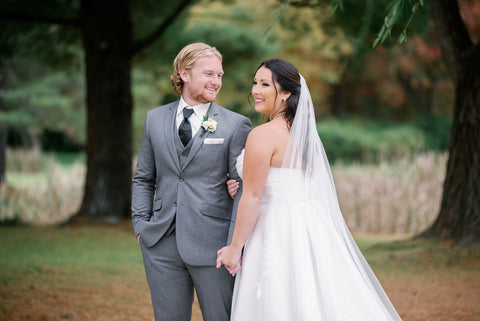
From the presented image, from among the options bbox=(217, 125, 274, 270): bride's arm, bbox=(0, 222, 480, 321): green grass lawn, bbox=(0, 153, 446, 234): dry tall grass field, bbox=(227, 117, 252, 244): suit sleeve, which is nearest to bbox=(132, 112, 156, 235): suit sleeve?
bbox=(227, 117, 252, 244): suit sleeve

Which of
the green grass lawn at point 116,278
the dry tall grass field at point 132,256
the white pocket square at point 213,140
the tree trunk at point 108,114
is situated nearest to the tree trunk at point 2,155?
the dry tall grass field at point 132,256

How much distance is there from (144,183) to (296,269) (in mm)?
982

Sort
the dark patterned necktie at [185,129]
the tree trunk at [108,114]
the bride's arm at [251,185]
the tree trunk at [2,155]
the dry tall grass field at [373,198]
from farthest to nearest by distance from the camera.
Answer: the tree trunk at [2,155] < the dry tall grass field at [373,198] < the tree trunk at [108,114] < the dark patterned necktie at [185,129] < the bride's arm at [251,185]

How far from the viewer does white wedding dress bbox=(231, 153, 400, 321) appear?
2902mm

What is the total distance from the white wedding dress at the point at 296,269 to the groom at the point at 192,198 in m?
0.13

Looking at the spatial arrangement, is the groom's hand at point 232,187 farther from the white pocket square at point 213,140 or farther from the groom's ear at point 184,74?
the groom's ear at point 184,74

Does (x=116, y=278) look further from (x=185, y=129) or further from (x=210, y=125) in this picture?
(x=210, y=125)

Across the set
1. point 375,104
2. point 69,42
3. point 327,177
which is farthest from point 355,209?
point 375,104

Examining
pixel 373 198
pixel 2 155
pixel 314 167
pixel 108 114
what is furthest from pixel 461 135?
pixel 2 155

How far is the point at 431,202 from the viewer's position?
1029 centimetres

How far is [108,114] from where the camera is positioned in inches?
387

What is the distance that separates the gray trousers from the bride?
82 mm

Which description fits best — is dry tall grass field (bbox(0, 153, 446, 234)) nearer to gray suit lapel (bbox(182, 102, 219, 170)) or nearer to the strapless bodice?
the strapless bodice

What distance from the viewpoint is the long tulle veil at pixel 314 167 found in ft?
9.77
